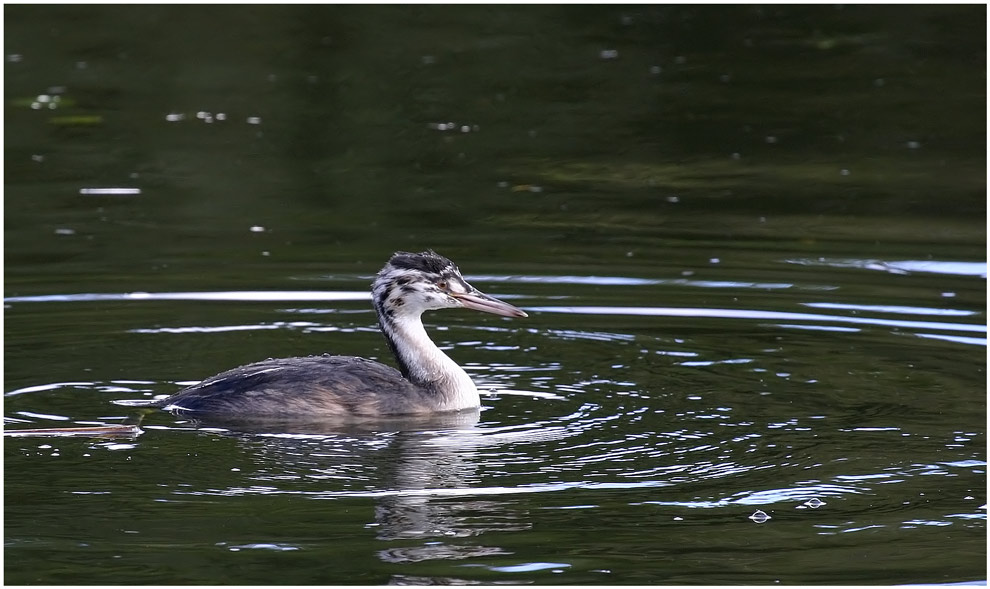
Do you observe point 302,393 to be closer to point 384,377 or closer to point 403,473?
point 384,377

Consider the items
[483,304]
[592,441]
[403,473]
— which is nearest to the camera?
[403,473]

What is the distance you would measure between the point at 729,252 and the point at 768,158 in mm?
3839

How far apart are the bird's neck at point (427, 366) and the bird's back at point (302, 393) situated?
109 millimetres

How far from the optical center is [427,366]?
10398 millimetres

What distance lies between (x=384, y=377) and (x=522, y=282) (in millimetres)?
3263

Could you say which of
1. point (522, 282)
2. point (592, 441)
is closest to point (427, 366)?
point (592, 441)

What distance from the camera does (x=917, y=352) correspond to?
11.2m

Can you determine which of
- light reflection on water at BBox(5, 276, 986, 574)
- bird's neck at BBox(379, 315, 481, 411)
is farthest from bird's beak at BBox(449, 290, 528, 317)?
light reflection on water at BBox(5, 276, 986, 574)

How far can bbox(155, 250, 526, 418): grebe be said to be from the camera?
32.7ft

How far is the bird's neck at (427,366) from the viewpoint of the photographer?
10.2 m

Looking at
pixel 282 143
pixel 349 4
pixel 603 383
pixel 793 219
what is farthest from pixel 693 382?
pixel 349 4

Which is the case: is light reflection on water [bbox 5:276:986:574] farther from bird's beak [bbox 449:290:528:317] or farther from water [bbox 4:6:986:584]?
bird's beak [bbox 449:290:528:317]

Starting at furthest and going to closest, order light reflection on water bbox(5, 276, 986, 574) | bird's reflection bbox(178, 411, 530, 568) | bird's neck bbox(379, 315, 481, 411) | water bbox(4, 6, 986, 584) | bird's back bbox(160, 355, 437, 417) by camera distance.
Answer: bird's neck bbox(379, 315, 481, 411), bird's back bbox(160, 355, 437, 417), light reflection on water bbox(5, 276, 986, 574), water bbox(4, 6, 986, 584), bird's reflection bbox(178, 411, 530, 568)

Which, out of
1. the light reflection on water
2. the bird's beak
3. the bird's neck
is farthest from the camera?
the bird's beak
